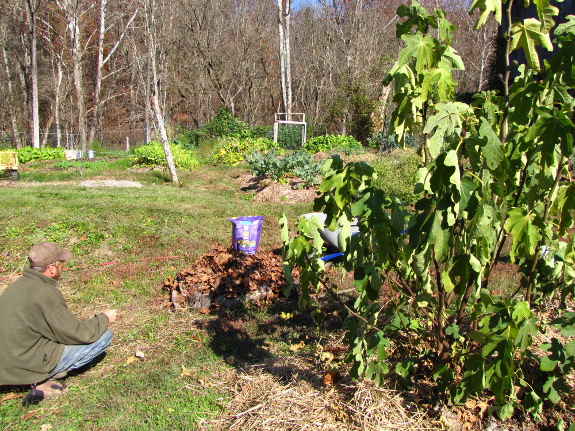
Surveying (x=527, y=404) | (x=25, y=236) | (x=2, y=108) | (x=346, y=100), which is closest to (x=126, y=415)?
(x=527, y=404)

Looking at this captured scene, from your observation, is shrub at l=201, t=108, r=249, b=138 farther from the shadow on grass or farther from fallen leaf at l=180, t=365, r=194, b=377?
fallen leaf at l=180, t=365, r=194, b=377

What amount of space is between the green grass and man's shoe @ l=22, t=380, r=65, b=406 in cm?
5

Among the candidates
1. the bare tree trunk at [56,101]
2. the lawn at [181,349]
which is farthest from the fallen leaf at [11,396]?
the bare tree trunk at [56,101]

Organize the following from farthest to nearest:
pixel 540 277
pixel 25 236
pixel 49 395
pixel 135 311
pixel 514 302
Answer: pixel 25 236
pixel 135 311
pixel 49 395
pixel 540 277
pixel 514 302

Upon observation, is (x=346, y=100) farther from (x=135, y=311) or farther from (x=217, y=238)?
(x=135, y=311)

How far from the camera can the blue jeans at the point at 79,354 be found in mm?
4047

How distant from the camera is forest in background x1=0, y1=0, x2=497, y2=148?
30297 millimetres

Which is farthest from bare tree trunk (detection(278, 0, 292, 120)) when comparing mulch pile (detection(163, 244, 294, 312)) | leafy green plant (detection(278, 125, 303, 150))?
mulch pile (detection(163, 244, 294, 312))

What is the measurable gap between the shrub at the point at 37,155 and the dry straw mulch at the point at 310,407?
19.2m

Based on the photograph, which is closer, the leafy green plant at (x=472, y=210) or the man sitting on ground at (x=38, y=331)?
the leafy green plant at (x=472, y=210)

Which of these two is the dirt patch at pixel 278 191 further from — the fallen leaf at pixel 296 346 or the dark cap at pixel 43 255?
the dark cap at pixel 43 255

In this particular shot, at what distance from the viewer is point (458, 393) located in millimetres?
2729

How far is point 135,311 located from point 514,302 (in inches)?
167

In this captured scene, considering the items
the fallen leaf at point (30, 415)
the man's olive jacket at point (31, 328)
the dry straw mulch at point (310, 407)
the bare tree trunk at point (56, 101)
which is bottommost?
the fallen leaf at point (30, 415)
